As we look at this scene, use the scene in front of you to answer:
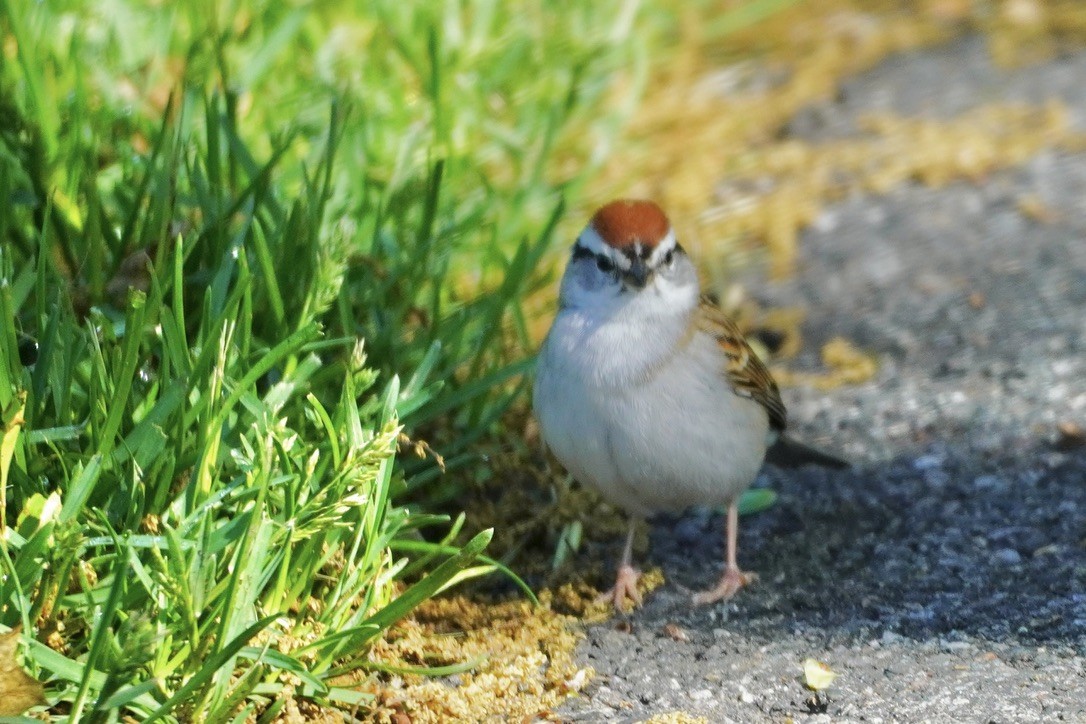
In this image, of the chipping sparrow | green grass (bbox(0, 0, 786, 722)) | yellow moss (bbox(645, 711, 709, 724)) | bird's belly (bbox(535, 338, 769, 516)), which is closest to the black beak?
the chipping sparrow

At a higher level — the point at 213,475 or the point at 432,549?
the point at 213,475

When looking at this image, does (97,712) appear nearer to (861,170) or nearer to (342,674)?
(342,674)

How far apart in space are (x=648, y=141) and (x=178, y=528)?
4.17 metres

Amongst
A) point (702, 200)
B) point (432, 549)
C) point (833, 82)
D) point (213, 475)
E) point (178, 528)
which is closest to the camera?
point (178, 528)

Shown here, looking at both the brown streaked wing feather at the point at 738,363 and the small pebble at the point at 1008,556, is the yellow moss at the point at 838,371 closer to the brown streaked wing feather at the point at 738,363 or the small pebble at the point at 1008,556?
the brown streaked wing feather at the point at 738,363

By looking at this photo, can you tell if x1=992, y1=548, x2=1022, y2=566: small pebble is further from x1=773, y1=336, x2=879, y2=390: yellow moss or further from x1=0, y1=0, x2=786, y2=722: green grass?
x1=0, y1=0, x2=786, y2=722: green grass

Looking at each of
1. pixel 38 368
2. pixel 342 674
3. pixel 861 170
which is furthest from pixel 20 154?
pixel 861 170

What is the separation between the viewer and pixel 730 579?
12.5ft

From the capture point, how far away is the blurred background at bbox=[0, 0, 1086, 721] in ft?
9.39

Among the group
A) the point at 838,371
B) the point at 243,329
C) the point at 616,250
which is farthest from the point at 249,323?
the point at 838,371

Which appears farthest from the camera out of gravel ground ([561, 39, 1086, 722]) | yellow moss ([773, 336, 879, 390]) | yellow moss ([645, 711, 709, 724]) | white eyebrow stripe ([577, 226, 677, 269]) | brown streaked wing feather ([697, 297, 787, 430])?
yellow moss ([773, 336, 879, 390])

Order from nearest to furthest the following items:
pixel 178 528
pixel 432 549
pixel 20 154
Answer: pixel 178 528, pixel 432 549, pixel 20 154

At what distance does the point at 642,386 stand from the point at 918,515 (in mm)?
989

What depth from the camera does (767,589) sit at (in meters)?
3.80
